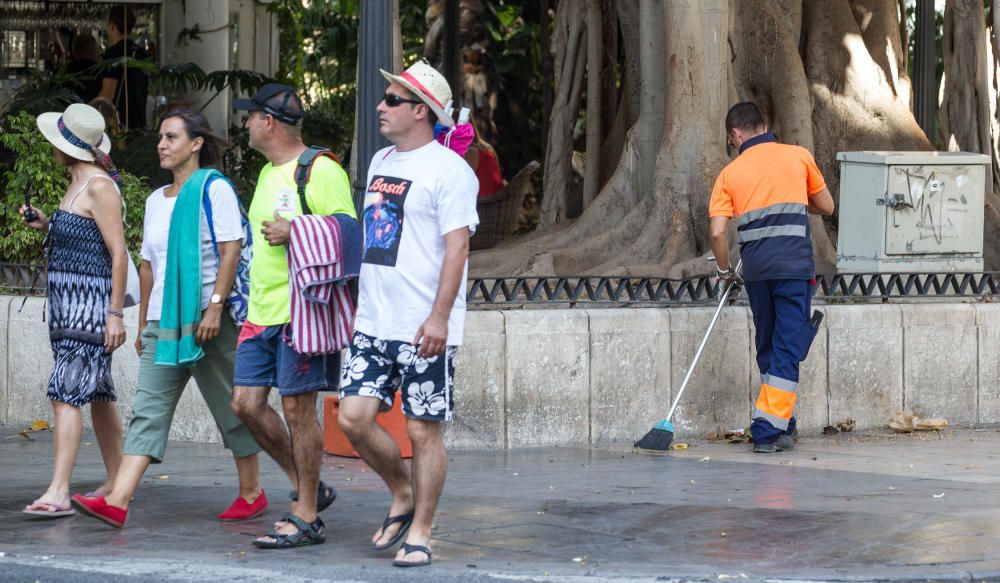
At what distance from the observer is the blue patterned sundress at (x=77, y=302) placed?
23.7 feet

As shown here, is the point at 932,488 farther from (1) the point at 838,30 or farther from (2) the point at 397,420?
(1) the point at 838,30

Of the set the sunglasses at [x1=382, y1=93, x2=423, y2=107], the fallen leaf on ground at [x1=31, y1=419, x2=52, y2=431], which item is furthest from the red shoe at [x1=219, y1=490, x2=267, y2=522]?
the fallen leaf on ground at [x1=31, y1=419, x2=52, y2=431]

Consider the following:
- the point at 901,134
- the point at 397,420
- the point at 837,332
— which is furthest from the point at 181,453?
the point at 901,134

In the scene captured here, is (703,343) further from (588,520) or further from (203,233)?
(203,233)

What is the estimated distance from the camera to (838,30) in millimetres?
13594

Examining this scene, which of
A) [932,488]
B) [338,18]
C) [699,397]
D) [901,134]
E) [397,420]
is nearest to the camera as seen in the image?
[932,488]

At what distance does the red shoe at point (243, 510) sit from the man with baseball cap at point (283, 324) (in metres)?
0.56

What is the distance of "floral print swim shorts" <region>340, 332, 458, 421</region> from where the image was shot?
6145 millimetres

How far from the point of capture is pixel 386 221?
20.3ft

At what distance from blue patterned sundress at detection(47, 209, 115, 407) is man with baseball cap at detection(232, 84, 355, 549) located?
0.88 meters

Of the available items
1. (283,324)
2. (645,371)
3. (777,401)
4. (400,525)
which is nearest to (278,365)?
(283,324)

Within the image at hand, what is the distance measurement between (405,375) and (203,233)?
1.23m

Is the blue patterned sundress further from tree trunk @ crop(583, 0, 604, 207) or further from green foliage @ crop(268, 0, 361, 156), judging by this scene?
green foliage @ crop(268, 0, 361, 156)

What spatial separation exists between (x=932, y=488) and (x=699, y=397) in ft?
6.36
